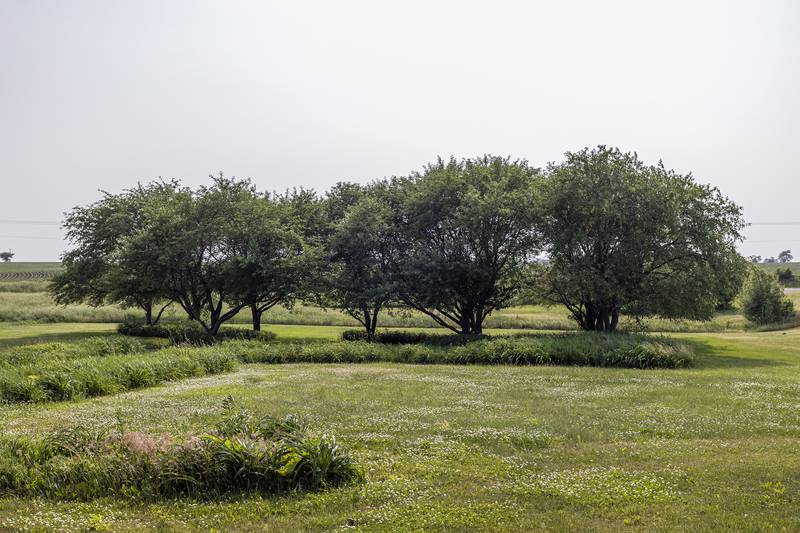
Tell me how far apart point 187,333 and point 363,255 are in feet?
42.9

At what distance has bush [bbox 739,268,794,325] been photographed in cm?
6231

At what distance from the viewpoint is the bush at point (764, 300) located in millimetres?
62312

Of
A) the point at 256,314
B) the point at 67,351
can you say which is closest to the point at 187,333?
the point at 256,314

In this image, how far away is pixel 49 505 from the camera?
29.2ft

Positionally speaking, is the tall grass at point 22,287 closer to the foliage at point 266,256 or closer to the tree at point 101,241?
the tree at point 101,241

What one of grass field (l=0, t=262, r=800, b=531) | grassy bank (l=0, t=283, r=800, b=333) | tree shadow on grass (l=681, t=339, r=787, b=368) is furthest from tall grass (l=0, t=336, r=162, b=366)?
tree shadow on grass (l=681, t=339, r=787, b=368)

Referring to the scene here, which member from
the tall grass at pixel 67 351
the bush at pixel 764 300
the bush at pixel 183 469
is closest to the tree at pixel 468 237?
the tall grass at pixel 67 351

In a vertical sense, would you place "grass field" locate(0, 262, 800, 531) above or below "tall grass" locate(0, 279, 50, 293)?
below

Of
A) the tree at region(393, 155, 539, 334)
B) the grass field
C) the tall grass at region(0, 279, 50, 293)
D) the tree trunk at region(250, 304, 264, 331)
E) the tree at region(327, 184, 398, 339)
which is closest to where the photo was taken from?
the grass field

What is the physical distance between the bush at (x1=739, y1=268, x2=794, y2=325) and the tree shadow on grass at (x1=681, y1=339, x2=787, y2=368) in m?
28.8

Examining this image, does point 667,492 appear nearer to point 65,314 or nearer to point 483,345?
point 483,345

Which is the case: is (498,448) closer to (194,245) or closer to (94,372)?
(94,372)

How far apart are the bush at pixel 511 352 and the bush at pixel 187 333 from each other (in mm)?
4989

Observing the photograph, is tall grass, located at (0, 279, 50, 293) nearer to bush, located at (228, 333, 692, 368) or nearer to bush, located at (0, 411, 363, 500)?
bush, located at (228, 333, 692, 368)
